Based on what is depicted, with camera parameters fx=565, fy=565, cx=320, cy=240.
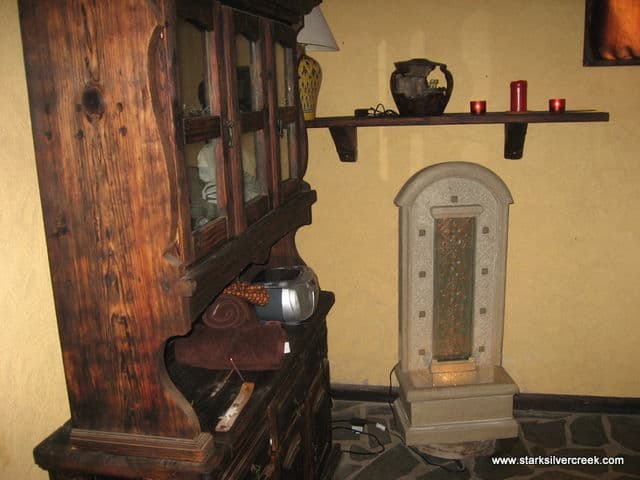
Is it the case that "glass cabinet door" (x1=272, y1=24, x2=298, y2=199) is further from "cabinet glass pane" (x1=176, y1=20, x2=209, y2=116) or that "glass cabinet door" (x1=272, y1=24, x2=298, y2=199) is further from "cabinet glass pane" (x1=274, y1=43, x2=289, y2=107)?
"cabinet glass pane" (x1=176, y1=20, x2=209, y2=116)

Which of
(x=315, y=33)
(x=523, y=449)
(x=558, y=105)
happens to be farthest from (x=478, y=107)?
(x=523, y=449)

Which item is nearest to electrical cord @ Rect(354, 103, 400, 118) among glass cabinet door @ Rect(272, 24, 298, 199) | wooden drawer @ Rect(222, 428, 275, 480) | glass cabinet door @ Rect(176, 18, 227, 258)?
glass cabinet door @ Rect(272, 24, 298, 199)

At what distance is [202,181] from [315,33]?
3.88 feet

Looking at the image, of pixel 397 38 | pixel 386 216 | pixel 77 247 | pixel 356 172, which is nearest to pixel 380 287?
pixel 386 216

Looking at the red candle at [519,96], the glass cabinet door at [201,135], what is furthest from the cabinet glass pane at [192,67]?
the red candle at [519,96]

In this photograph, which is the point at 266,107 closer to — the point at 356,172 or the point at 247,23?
the point at 247,23

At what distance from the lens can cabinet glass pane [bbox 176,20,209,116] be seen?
1168 millimetres

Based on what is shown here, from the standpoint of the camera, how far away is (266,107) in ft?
5.31

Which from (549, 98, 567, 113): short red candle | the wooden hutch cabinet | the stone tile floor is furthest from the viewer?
the stone tile floor

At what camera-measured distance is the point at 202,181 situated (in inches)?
49.9

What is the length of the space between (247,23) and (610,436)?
7.96ft

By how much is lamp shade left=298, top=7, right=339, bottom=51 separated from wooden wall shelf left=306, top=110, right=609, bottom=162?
0.32m

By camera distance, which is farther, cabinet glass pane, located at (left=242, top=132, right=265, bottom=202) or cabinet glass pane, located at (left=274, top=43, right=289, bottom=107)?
cabinet glass pane, located at (left=274, top=43, right=289, bottom=107)

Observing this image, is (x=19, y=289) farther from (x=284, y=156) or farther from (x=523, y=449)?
(x=523, y=449)
